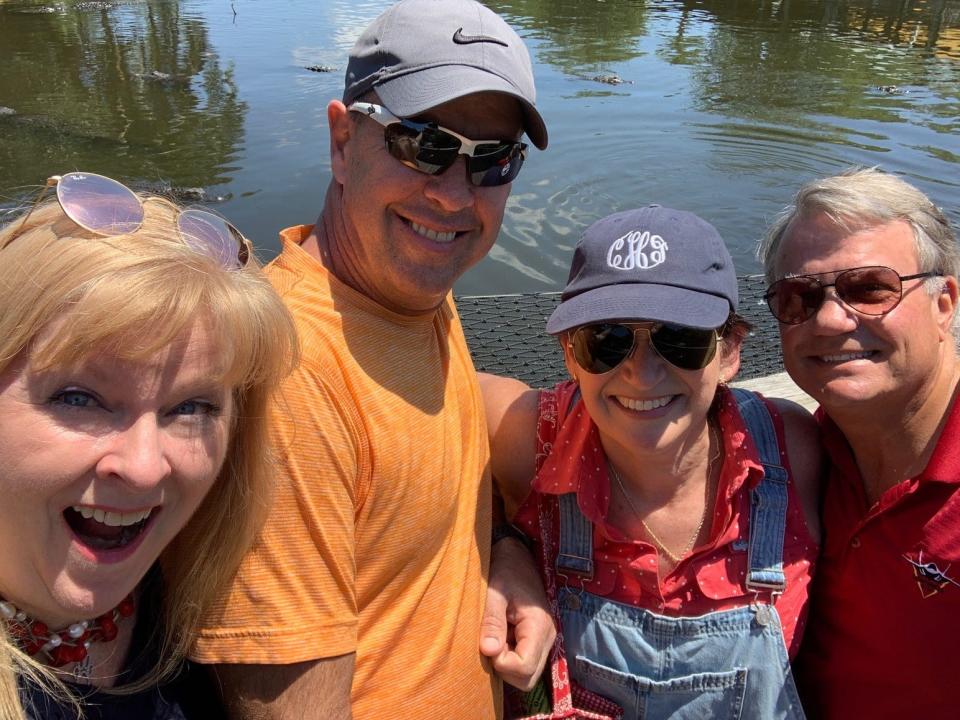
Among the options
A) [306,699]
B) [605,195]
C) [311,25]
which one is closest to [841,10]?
[311,25]

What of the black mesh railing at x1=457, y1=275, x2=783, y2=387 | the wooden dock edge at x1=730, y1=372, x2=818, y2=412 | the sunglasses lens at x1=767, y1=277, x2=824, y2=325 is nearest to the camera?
the sunglasses lens at x1=767, y1=277, x2=824, y2=325

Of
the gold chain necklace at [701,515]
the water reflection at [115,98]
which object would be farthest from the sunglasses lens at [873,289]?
the water reflection at [115,98]

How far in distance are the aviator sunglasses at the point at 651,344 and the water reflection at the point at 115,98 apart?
8.63m

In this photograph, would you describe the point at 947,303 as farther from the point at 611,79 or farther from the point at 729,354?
the point at 611,79

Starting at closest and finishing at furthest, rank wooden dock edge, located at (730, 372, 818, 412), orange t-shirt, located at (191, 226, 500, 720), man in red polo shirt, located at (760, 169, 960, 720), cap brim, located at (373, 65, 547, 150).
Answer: orange t-shirt, located at (191, 226, 500, 720), cap brim, located at (373, 65, 547, 150), man in red polo shirt, located at (760, 169, 960, 720), wooden dock edge, located at (730, 372, 818, 412)

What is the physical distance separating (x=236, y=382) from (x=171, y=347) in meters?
0.18

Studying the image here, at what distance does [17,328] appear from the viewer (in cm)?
140

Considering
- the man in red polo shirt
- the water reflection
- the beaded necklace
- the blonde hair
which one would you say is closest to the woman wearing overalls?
the man in red polo shirt

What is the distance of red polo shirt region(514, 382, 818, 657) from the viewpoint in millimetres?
2260

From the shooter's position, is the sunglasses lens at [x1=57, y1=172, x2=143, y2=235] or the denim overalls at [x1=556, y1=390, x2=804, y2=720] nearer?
the sunglasses lens at [x1=57, y1=172, x2=143, y2=235]

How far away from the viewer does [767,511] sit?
7.50ft

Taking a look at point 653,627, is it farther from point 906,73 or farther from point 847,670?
point 906,73

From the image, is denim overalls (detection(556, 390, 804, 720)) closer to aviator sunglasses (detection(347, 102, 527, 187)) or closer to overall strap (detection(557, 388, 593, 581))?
overall strap (detection(557, 388, 593, 581))

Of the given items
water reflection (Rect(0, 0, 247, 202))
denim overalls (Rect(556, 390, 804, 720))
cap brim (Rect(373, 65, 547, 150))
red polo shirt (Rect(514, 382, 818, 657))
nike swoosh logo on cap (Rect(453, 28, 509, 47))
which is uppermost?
nike swoosh logo on cap (Rect(453, 28, 509, 47))
